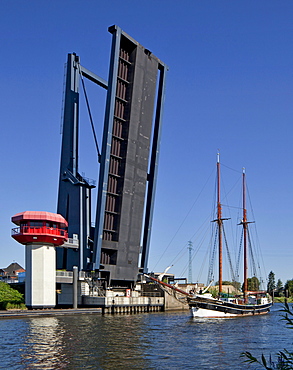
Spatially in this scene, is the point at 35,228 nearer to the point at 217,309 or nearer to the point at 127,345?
the point at 217,309

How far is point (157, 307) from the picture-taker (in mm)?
67875

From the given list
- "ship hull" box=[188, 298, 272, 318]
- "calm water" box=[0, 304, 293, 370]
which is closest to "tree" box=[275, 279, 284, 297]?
"ship hull" box=[188, 298, 272, 318]

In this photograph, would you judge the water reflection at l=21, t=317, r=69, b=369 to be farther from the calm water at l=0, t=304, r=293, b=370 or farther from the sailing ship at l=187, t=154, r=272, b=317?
the sailing ship at l=187, t=154, r=272, b=317

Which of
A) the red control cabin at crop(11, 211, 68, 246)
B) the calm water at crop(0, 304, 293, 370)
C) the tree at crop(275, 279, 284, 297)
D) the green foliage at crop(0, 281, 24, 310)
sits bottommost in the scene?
the tree at crop(275, 279, 284, 297)

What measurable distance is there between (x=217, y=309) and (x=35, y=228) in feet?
72.5

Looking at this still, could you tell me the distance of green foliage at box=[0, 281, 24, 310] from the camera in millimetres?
53231

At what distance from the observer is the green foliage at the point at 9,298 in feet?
175

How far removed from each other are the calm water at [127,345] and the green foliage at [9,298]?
10112 millimetres

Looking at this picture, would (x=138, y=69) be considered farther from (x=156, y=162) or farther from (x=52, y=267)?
(x=52, y=267)

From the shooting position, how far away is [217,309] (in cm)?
5584

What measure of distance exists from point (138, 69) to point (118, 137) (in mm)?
9370

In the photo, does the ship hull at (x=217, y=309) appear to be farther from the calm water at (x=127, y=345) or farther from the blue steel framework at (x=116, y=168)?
the blue steel framework at (x=116, y=168)

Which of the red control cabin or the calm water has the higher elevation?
the red control cabin

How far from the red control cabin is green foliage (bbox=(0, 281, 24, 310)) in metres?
6.71
